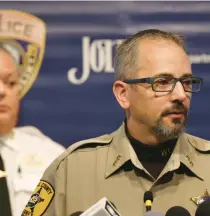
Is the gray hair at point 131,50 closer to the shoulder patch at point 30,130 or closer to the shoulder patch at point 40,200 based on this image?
the shoulder patch at point 40,200

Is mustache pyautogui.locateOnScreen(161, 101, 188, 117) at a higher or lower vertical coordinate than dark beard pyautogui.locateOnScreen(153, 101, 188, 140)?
higher

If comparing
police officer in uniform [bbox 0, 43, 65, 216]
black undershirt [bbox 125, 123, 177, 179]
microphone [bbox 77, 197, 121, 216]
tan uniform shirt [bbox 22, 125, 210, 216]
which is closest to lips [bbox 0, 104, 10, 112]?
police officer in uniform [bbox 0, 43, 65, 216]

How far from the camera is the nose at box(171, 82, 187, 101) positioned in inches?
43.6

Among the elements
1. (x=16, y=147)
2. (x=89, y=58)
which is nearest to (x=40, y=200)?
(x=16, y=147)

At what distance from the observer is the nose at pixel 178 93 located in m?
1.11

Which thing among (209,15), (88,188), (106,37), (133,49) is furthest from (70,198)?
(209,15)

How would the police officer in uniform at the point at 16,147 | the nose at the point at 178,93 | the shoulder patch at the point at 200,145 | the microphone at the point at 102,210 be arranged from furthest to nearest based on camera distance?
the police officer in uniform at the point at 16,147 < the shoulder patch at the point at 200,145 < the nose at the point at 178,93 < the microphone at the point at 102,210

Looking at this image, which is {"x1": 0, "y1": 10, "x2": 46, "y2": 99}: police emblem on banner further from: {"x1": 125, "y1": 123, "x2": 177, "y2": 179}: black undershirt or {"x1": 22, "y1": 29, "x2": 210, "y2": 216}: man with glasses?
{"x1": 125, "y1": 123, "x2": 177, "y2": 179}: black undershirt

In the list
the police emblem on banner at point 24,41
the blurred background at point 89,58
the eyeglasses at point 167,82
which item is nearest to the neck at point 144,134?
the eyeglasses at point 167,82

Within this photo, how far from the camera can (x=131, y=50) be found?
1.20 meters

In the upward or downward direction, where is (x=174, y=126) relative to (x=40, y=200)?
upward

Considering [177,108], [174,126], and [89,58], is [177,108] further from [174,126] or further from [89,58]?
[89,58]

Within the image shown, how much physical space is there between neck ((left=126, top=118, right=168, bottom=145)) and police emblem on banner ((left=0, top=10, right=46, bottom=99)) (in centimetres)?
68

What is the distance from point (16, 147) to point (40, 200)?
2.01ft
